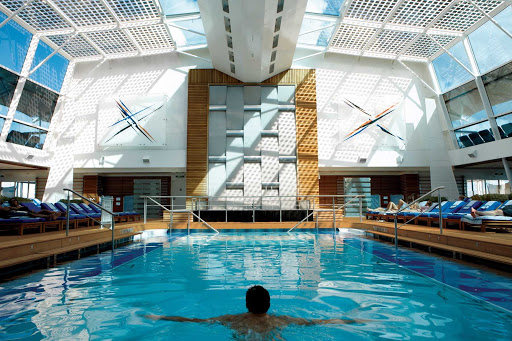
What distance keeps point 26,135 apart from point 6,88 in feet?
7.15

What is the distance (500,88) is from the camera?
13.0m

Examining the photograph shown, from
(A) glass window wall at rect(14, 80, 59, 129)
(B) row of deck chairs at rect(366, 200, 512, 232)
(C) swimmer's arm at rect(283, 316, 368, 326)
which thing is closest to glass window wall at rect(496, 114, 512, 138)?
(B) row of deck chairs at rect(366, 200, 512, 232)

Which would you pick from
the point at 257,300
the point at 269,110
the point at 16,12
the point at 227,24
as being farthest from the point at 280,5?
the point at 257,300

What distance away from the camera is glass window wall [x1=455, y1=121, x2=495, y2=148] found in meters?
13.9

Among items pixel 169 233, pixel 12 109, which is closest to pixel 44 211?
pixel 169 233

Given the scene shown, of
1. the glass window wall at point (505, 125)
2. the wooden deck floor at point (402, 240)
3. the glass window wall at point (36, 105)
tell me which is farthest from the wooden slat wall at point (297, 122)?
the glass window wall at point (505, 125)

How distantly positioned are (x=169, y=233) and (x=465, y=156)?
1291cm

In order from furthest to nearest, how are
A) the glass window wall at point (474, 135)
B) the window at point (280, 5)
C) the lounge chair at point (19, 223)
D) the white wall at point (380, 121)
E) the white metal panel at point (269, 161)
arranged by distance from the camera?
1. the white wall at point (380, 121)
2. the white metal panel at point (269, 161)
3. the glass window wall at point (474, 135)
4. the window at point (280, 5)
5. the lounge chair at point (19, 223)

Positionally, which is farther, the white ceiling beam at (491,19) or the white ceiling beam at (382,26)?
the white ceiling beam at (382,26)

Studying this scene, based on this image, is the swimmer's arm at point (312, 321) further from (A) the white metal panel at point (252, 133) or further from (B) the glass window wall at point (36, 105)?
(B) the glass window wall at point (36, 105)

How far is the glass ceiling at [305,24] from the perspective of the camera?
11523 mm

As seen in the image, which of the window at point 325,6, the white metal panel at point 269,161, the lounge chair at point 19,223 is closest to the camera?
the lounge chair at point 19,223

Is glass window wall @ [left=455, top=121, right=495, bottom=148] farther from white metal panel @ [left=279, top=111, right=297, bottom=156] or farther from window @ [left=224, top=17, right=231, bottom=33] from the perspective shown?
window @ [left=224, top=17, right=231, bottom=33]

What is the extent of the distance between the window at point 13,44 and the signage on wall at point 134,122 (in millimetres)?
3864
